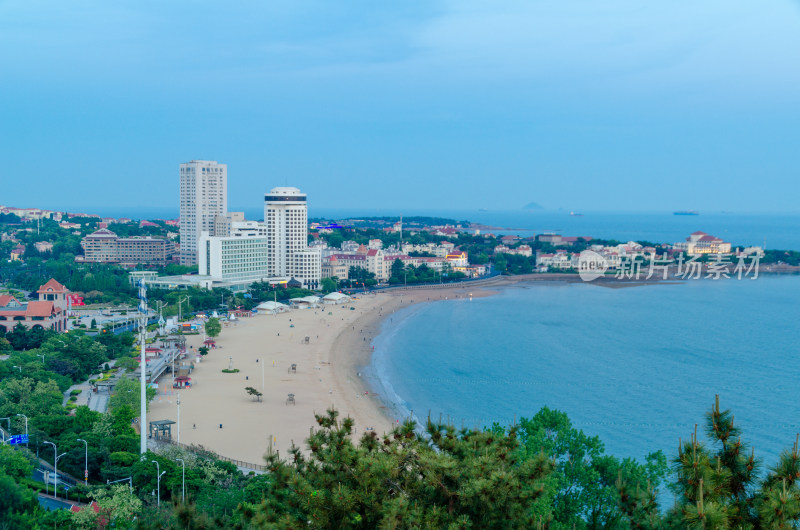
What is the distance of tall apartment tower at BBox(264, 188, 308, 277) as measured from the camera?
179 ft

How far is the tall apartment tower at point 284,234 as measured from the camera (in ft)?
179

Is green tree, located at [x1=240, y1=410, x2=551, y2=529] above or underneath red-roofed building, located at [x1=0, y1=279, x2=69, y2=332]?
above

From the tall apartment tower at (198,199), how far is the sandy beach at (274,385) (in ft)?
75.8

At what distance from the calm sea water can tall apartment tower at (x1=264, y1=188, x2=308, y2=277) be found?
13.5 m

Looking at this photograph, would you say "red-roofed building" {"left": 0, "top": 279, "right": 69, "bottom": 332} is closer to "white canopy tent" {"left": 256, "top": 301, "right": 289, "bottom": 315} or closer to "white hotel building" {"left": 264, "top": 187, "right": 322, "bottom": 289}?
"white canopy tent" {"left": 256, "top": 301, "right": 289, "bottom": 315}

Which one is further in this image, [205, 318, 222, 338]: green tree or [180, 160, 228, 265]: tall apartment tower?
[180, 160, 228, 265]: tall apartment tower

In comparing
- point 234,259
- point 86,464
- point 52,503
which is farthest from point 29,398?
point 234,259

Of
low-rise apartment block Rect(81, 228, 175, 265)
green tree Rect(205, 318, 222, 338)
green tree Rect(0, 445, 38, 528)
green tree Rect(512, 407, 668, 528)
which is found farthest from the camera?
low-rise apartment block Rect(81, 228, 175, 265)

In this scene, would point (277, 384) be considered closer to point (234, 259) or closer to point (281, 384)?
point (281, 384)

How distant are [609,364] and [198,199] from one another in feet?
139

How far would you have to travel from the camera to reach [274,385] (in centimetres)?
2420

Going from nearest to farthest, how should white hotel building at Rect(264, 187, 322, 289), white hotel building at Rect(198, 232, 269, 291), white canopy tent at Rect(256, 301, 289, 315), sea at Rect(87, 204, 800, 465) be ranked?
sea at Rect(87, 204, 800, 465) < white canopy tent at Rect(256, 301, 289, 315) < white hotel building at Rect(198, 232, 269, 291) < white hotel building at Rect(264, 187, 322, 289)

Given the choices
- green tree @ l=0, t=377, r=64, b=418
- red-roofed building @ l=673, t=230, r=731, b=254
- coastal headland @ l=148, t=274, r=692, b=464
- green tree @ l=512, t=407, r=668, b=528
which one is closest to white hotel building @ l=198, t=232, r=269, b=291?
coastal headland @ l=148, t=274, r=692, b=464

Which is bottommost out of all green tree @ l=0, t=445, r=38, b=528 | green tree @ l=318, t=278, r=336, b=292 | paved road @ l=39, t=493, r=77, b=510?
green tree @ l=318, t=278, r=336, b=292
